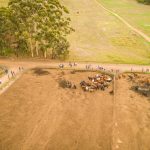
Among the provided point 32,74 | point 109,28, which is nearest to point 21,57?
point 32,74

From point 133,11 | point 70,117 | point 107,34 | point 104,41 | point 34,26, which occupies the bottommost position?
point 70,117

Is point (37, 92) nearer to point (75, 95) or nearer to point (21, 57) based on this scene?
point (75, 95)

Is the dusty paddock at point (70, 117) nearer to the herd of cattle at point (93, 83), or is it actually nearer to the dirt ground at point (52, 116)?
the dirt ground at point (52, 116)

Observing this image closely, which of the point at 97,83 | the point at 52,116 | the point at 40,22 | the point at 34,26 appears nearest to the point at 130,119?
the point at 97,83

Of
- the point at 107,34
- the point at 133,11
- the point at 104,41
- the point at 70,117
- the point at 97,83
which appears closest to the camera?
the point at 70,117

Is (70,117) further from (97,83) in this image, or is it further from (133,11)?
(133,11)
